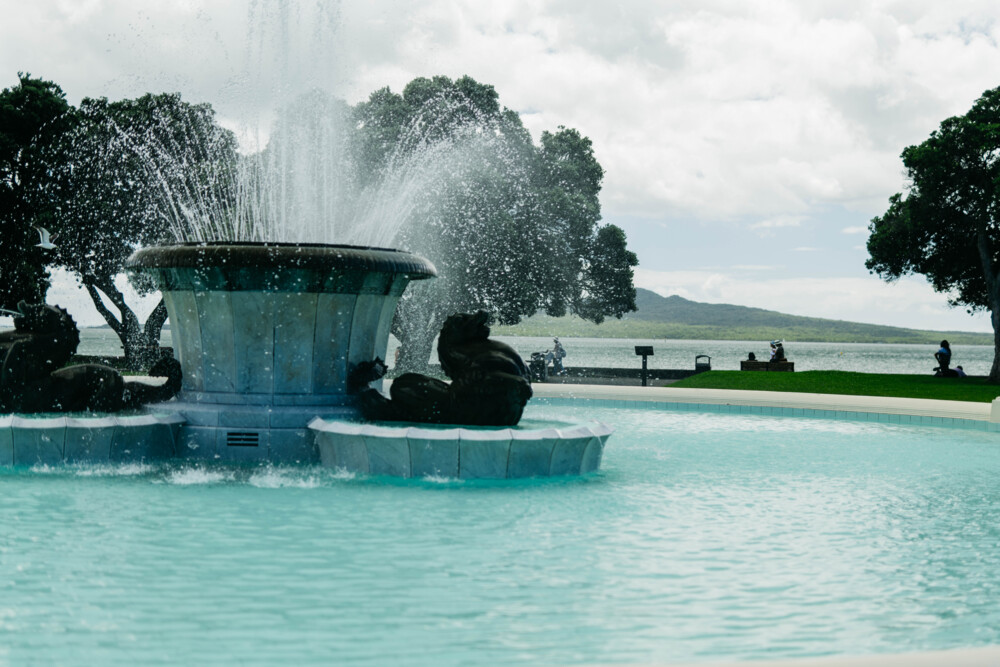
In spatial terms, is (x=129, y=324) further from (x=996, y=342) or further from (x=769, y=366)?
(x=996, y=342)

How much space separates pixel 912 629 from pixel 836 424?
10.6m

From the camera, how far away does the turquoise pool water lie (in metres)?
4.09

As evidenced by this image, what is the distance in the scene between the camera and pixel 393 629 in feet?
13.8

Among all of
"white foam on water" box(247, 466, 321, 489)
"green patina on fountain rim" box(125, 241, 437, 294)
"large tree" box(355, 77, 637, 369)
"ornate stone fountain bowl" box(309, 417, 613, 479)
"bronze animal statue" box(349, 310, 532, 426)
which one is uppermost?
"large tree" box(355, 77, 637, 369)

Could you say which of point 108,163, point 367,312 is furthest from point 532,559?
point 108,163

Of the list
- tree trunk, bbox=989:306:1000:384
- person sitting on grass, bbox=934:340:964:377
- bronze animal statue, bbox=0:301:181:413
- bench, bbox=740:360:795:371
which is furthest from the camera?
bench, bbox=740:360:795:371

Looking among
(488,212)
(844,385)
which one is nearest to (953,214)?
(844,385)

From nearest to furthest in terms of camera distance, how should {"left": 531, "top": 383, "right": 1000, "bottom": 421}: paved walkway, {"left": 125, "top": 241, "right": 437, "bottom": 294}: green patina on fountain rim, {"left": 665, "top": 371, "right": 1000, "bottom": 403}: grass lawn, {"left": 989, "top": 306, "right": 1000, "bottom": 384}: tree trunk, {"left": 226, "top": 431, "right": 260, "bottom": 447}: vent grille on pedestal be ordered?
1. {"left": 125, "top": 241, "right": 437, "bottom": 294}: green patina on fountain rim
2. {"left": 226, "top": 431, "right": 260, "bottom": 447}: vent grille on pedestal
3. {"left": 531, "top": 383, "right": 1000, "bottom": 421}: paved walkway
4. {"left": 665, "top": 371, "right": 1000, "bottom": 403}: grass lawn
5. {"left": 989, "top": 306, "right": 1000, "bottom": 384}: tree trunk

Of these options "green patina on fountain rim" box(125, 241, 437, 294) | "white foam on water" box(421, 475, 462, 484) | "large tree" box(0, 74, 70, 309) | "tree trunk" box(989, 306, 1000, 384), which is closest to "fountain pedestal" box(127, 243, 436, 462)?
"green patina on fountain rim" box(125, 241, 437, 294)

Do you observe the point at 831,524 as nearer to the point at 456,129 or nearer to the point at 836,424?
the point at 836,424

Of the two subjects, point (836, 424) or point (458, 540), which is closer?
point (458, 540)

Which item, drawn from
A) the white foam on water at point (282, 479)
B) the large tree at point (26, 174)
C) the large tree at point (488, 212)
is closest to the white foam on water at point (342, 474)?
the white foam on water at point (282, 479)

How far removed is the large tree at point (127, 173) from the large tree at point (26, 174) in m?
0.41

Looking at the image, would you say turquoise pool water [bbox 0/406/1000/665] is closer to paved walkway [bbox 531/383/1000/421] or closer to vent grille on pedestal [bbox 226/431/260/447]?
vent grille on pedestal [bbox 226/431/260/447]
